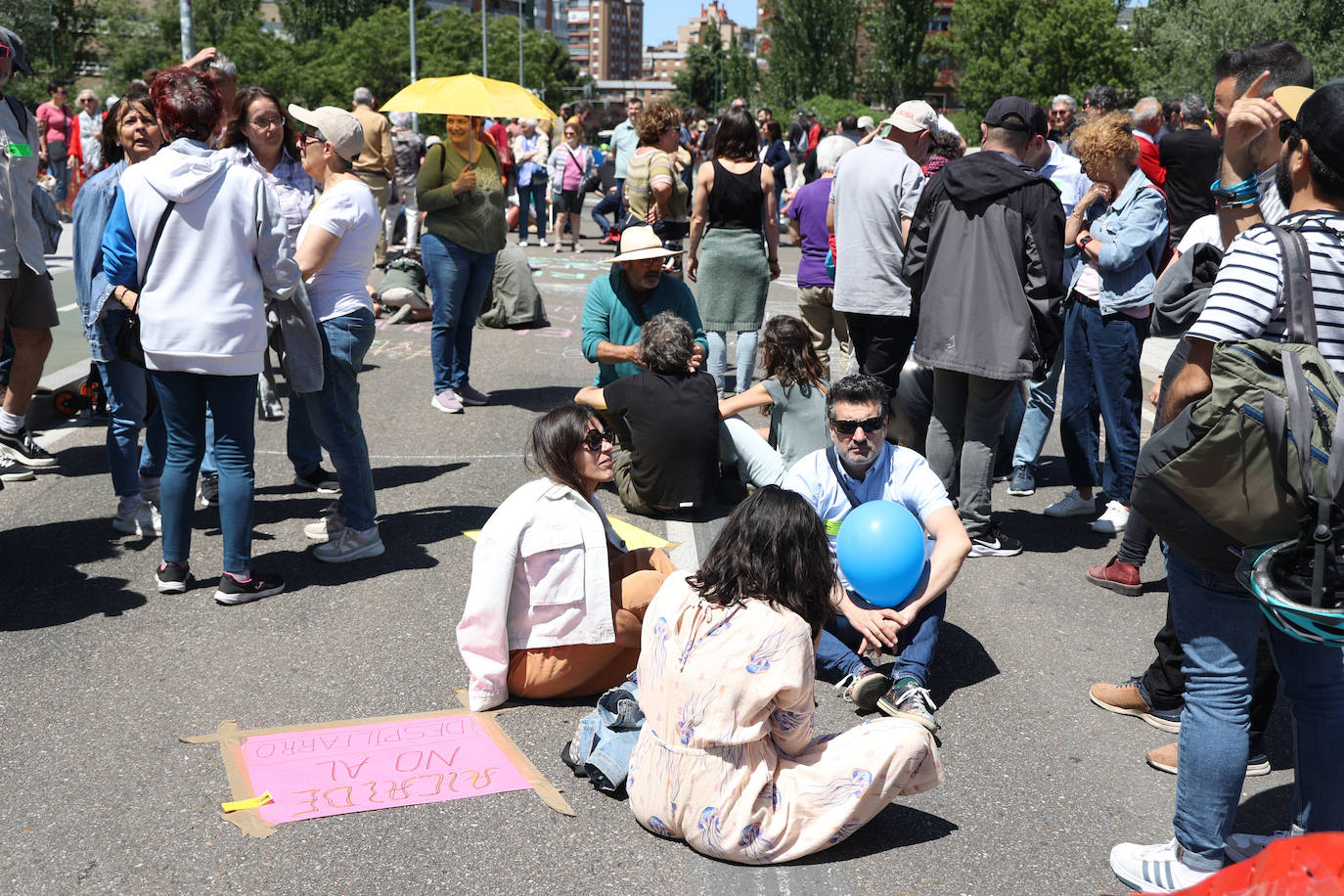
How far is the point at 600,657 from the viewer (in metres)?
4.21

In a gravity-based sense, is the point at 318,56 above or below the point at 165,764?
above

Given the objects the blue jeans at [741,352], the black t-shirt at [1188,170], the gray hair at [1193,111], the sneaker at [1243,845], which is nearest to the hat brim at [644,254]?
the blue jeans at [741,352]

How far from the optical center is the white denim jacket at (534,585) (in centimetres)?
402

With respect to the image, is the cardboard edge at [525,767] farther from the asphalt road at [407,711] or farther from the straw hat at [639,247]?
the straw hat at [639,247]

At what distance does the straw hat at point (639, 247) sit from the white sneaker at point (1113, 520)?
2.70 metres

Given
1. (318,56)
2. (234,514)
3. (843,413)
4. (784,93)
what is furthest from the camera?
(784,93)

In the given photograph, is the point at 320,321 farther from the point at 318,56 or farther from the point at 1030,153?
the point at 318,56

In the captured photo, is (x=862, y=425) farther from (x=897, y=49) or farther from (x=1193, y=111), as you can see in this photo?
(x=897, y=49)

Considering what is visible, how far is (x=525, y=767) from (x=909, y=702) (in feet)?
4.35

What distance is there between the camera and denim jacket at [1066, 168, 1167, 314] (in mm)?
5961

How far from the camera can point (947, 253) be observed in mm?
5613

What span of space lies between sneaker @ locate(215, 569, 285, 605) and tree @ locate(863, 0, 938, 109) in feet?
229

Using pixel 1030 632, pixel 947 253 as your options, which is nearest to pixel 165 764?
pixel 1030 632

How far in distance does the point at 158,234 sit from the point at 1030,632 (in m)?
3.88
